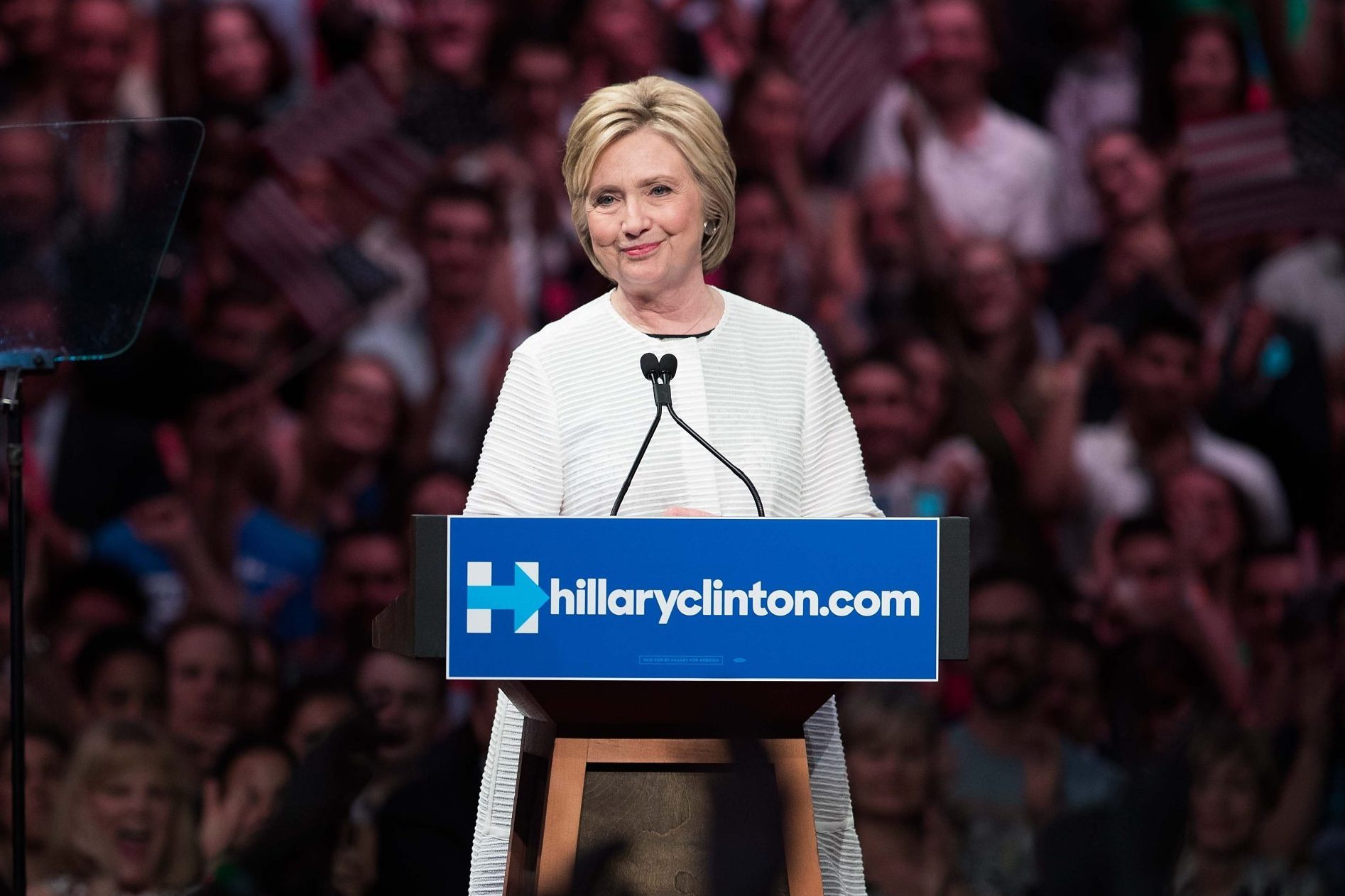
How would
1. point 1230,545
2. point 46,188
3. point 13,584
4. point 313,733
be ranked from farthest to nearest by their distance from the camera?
point 1230,545 → point 313,733 → point 46,188 → point 13,584

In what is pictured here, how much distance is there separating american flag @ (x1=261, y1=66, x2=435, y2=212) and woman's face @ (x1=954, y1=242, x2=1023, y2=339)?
4.97 feet

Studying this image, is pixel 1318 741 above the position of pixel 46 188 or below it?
below

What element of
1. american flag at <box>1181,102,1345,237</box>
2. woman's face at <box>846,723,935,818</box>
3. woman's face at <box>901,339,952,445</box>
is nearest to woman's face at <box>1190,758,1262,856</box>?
woman's face at <box>846,723,935,818</box>

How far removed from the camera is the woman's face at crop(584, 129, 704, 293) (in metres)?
2.18

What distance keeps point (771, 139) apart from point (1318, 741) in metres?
2.17

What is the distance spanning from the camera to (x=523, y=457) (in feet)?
7.20

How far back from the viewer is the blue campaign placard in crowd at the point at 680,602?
1.78m

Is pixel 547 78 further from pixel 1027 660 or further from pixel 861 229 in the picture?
pixel 1027 660

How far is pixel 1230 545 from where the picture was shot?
15.6ft

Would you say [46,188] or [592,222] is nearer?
[592,222]

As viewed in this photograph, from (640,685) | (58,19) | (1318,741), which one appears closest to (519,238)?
(58,19)

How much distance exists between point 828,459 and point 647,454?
0.26 m

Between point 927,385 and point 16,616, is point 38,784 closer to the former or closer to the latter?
point 16,616

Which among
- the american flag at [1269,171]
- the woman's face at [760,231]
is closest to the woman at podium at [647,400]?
the woman's face at [760,231]
